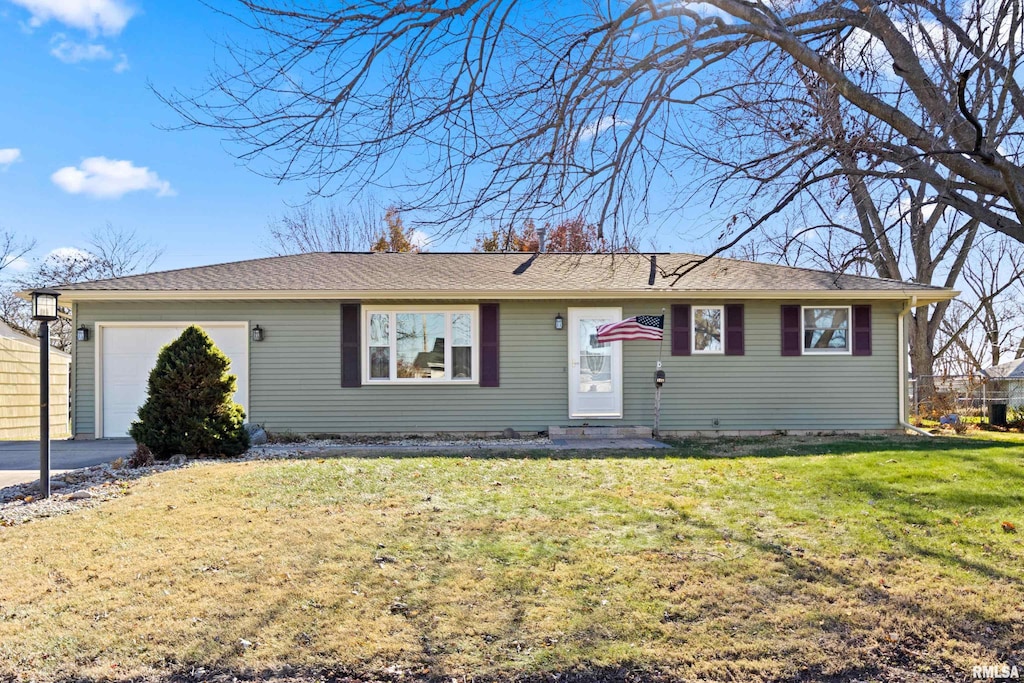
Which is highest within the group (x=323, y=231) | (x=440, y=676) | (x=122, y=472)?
(x=323, y=231)

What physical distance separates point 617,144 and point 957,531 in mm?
3916

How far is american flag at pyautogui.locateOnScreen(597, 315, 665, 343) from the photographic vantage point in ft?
35.7

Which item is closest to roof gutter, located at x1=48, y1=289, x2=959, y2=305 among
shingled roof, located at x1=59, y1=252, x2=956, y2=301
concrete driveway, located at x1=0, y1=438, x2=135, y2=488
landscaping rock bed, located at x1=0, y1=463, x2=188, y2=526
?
shingled roof, located at x1=59, y1=252, x2=956, y2=301

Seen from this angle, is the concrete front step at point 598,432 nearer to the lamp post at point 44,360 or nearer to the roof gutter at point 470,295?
the roof gutter at point 470,295

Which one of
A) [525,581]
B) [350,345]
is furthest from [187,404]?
[525,581]

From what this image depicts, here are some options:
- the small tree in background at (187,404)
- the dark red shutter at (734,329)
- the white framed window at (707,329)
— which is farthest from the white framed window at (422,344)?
the dark red shutter at (734,329)

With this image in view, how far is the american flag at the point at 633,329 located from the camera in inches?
428

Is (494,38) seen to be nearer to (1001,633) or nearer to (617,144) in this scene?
(617,144)

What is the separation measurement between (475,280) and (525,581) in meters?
8.19

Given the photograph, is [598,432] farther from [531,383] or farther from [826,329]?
[826,329]

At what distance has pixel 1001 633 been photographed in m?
3.51

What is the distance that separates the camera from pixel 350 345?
11.4 m

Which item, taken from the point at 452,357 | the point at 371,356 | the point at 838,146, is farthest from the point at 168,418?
the point at 838,146

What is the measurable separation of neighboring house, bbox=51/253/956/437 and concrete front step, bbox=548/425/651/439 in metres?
0.17
